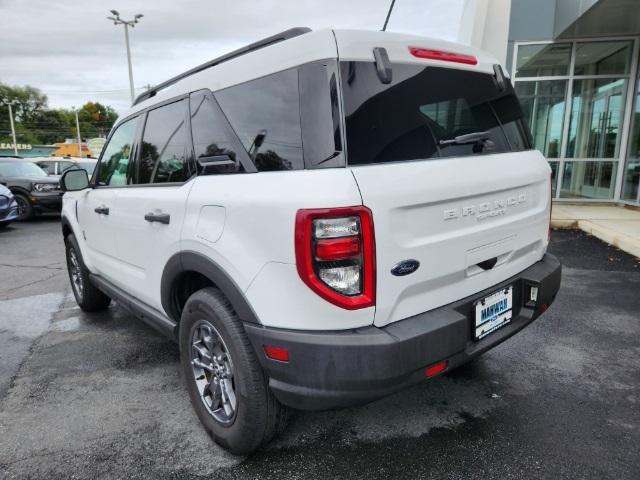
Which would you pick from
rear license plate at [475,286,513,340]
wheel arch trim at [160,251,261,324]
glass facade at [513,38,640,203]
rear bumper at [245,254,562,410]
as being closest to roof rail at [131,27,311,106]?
wheel arch trim at [160,251,261,324]

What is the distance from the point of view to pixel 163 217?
2.51 meters

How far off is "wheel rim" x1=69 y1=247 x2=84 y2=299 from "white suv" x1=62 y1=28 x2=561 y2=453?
2.17 metres

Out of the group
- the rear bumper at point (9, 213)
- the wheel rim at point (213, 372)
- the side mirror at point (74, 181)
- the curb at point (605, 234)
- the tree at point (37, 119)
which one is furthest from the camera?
the tree at point (37, 119)

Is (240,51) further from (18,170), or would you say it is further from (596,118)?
(18,170)

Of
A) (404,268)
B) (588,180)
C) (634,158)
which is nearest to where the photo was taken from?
(404,268)

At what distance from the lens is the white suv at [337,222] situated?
1.75 meters

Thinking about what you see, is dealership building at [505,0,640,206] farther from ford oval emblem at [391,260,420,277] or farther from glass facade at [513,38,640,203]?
ford oval emblem at [391,260,420,277]

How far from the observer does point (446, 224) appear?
199 cm


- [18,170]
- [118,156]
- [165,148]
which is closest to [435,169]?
[165,148]

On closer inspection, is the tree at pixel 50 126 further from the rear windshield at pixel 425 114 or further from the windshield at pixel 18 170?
the rear windshield at pixel 425 114

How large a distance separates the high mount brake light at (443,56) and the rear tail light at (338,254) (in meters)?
0.92

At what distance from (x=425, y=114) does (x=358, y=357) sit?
3.85 ft

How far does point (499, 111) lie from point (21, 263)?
7.17 m

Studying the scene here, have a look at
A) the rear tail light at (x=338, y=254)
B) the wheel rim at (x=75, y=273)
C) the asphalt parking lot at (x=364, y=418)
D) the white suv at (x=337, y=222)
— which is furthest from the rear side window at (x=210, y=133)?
the wheel rim at (x=75, y=273)
